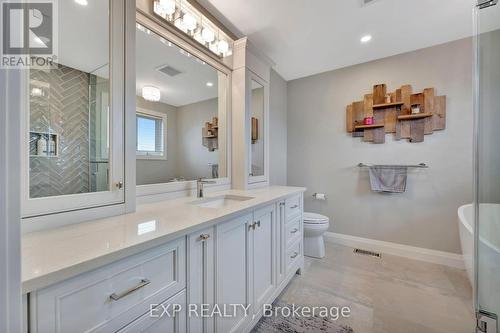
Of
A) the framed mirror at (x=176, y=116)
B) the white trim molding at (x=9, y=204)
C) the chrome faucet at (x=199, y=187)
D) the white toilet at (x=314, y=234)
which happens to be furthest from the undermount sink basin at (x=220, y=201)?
the white trim molding at (x=9, y=204)

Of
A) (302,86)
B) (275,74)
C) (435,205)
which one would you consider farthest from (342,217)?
(275,74)

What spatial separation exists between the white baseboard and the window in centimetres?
249

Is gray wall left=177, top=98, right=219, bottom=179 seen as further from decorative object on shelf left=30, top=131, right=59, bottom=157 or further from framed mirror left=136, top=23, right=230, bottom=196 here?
decorative object on shelf left=30, top=131, right=59, bottom=157

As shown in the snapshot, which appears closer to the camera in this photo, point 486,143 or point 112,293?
point 112,293

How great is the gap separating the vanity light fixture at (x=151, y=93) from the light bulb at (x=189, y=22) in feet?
1.85

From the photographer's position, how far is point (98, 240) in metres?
0.71

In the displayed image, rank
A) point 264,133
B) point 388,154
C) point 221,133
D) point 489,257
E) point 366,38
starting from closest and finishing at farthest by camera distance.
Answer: point 489,257 → point 221,133 → point 366,38 → point 264,133 → point 388,154

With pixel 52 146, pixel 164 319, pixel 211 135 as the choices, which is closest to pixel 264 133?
pixel 211 135

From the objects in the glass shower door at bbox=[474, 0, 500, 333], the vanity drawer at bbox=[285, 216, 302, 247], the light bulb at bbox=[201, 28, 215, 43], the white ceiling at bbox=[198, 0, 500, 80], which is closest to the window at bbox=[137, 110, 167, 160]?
the light bulb at bbox=[201, 28, 215, 43]

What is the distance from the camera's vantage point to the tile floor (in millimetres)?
1437

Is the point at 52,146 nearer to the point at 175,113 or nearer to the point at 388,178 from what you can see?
the point at 175,113

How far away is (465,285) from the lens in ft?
6.04

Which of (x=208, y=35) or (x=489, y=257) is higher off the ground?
(x=208, y=35)

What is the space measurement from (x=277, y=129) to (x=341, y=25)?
136 cm
